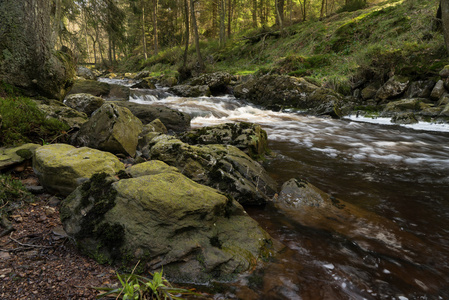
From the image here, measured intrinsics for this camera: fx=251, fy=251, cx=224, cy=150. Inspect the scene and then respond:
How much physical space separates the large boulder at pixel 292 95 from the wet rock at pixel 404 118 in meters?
2.44

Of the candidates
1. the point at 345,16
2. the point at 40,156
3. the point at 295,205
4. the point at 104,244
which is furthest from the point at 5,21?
the point at 345,16

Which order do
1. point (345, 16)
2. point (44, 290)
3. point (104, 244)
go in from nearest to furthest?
point (44, 290), point (104, 244), point (345, 16)

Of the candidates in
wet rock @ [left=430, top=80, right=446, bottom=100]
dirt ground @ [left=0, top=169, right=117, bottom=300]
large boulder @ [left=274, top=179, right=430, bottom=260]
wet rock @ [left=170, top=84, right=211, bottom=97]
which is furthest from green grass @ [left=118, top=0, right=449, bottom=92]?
dirt ground @ [left=0, top=169, right=117, bottom=300]

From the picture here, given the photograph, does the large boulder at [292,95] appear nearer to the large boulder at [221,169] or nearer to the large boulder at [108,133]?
the large boulder at [221,169]

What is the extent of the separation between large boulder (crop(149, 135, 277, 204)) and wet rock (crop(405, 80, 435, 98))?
10134mm

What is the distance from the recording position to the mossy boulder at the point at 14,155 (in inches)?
140

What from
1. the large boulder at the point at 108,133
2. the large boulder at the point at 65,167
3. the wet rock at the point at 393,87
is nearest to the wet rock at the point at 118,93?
the large boulder at the point at 108,133

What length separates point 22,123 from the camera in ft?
14.9

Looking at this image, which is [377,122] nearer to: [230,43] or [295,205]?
[295,205]

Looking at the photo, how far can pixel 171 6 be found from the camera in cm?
3619

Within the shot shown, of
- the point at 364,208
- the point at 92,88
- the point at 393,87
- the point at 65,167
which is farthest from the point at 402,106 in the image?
the point at 92,88

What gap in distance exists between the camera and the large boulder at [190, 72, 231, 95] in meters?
17.3

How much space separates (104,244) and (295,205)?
2.73 m

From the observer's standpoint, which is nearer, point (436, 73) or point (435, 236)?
point (435, 236)
